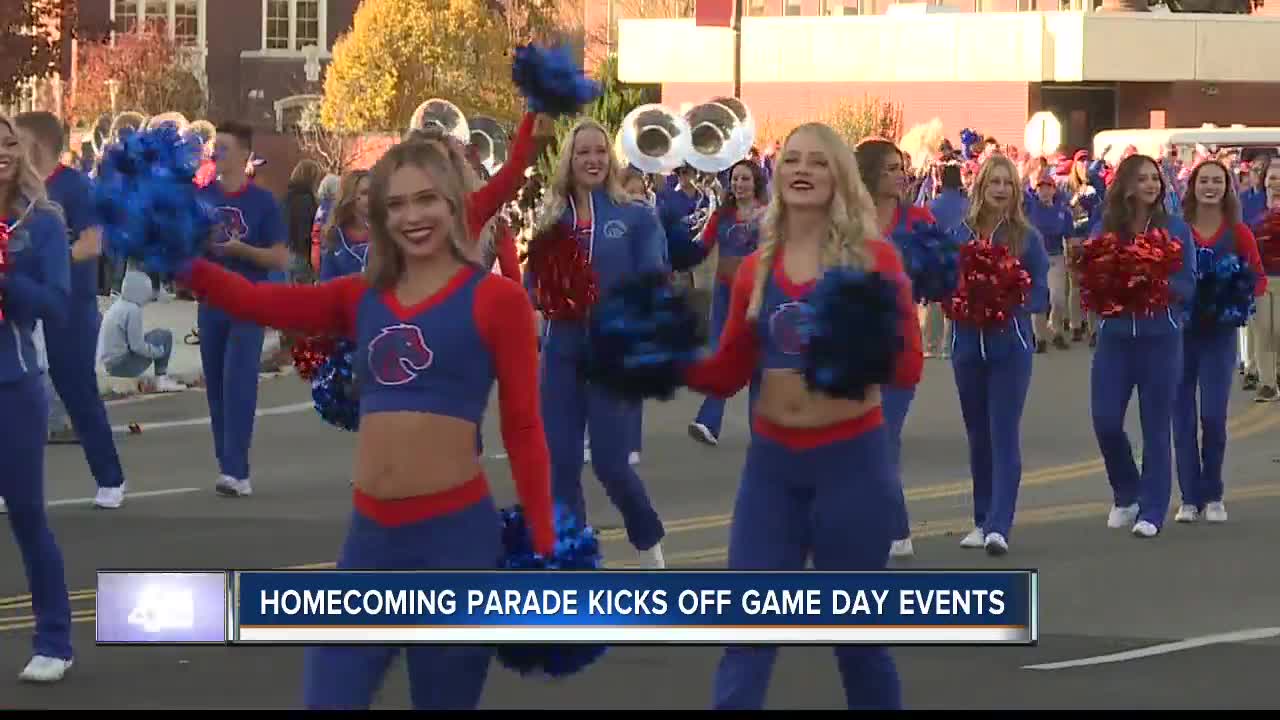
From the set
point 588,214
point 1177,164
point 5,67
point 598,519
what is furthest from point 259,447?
point 5,67

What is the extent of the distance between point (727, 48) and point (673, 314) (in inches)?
1989

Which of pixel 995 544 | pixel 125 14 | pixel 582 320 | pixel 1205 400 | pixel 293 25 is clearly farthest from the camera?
pixel 293 25

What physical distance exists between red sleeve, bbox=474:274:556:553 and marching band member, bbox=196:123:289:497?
7495 millimetres

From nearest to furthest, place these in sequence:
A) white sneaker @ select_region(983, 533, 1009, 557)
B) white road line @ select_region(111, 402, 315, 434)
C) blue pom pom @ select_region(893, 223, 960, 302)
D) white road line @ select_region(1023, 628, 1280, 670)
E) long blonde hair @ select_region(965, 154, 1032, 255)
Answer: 1. white road line @ select_region(1023, 628, 1280, 670)
2. blue pom pom @ select_region(893, 223, 960, 302)
3. white sneaker @ select_region(983, 533, 1009, 557)
4. long blonde hair @ select_region(965, 154, 1032, 255)
5. white road line @ select_region(111, 402, 315, 434)

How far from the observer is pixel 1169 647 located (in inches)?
392

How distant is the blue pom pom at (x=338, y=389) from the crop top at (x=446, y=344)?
4.64 metres

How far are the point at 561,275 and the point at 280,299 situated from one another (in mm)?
5270

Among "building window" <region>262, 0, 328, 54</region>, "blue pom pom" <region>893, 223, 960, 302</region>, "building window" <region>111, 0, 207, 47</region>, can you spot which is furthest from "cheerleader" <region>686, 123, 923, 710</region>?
"building window" <region>262, 0, 328, 54</region>

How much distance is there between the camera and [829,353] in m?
7.05

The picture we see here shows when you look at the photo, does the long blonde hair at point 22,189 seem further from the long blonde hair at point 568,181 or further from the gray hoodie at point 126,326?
Answer: the gray hoodie at point 126,326

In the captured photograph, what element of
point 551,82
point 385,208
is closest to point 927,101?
point 551,82

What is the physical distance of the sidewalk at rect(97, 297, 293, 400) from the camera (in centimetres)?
2086

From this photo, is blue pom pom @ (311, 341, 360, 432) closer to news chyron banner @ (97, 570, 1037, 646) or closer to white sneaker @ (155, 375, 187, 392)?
news chyron banner @ (97, 570, 1037, 646)

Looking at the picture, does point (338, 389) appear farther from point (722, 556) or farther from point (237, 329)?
point (237, 329)
